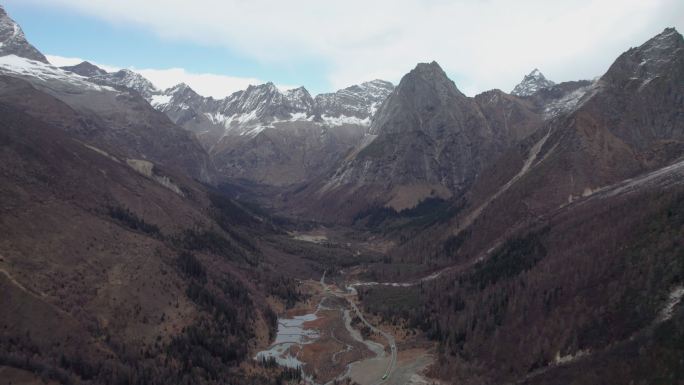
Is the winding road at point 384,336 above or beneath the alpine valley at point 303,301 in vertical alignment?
beneath

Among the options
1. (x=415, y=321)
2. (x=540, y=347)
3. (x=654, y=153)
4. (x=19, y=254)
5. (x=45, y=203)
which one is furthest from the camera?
(x=654, y=153)

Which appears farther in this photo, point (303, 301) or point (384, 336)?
point (303, 301)

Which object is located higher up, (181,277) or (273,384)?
(181,277)

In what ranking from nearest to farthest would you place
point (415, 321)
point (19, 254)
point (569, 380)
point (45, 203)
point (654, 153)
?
point (569, 380) → point (19, 254) → point (45, 203) → point (415, 321) → point (654, 153)

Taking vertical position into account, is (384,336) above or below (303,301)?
above

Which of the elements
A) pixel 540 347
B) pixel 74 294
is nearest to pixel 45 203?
pixel 74 294

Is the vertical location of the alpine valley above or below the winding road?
above

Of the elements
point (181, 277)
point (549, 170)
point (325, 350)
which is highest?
point (549, 170)

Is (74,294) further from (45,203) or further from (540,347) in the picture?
(540,347)

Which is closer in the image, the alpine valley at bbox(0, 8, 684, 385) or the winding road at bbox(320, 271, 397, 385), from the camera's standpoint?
the alpine valley at bbox(0, 8, 684, 385)

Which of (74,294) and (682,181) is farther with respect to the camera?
(682,181)

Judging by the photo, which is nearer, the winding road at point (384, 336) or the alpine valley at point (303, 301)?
the alpine valley at point (303, 301)
